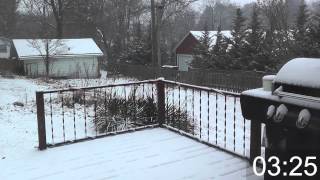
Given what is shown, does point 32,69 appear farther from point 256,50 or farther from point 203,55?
point 256,50

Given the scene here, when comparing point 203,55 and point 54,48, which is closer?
point 203,55

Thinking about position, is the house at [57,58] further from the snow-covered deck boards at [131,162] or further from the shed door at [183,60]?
the snow-covered deck boards at [131,162]

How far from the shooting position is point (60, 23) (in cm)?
3609

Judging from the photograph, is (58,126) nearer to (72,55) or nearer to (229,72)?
(229,72)

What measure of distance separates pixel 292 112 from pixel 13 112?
920 cm

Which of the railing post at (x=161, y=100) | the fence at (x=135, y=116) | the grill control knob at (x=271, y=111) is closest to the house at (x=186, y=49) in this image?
the fence at (x=135, y=116)

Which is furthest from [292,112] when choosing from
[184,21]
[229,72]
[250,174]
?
[184,21]

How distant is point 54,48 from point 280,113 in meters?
25.9

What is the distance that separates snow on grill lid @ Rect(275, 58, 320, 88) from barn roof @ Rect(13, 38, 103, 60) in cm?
2492

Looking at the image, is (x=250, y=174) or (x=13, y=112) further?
(x=13, y=112)

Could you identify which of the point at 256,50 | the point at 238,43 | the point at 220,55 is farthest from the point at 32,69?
the point at 256,50

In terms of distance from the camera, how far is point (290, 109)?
2.96 m

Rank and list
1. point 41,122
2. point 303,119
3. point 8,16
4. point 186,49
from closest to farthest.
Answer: point 303,119 → point 41,122 → point 186,49 → point 8,16

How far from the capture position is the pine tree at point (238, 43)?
20125 millimetres
